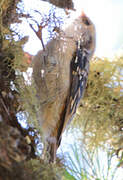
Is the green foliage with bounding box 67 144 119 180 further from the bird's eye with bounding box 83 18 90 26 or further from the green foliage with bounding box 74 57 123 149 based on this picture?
the bird's eye with bounding box 83 18 90 26

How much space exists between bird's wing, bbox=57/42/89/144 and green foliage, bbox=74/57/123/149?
46 mm

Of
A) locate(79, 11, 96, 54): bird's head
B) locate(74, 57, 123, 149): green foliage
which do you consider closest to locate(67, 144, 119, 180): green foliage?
locate(74, 57, 123, 149): green foliage

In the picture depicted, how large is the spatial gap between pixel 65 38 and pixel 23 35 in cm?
28

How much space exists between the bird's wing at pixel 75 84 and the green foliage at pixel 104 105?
5 cm

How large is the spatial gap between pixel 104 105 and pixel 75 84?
0.60 ft

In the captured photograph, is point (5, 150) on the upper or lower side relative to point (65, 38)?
lower

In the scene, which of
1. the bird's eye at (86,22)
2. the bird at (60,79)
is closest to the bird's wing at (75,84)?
the bird at (60,79)

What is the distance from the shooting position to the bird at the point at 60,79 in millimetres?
1102

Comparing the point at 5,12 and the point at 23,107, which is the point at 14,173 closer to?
the point at 23,107

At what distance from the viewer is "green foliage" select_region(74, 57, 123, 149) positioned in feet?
4.38

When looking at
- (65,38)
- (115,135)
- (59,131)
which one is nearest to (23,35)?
(65,38)

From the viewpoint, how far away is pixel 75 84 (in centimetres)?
131

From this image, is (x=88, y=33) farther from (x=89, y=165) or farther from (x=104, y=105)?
(x=89, y=165)

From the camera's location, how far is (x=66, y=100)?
4.06 ft
